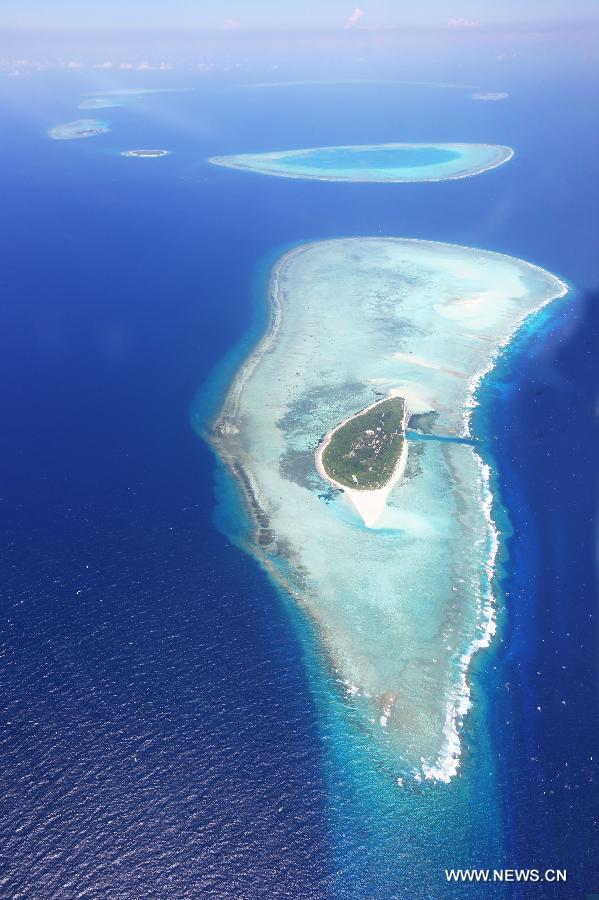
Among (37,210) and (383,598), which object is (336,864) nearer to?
(383,598)

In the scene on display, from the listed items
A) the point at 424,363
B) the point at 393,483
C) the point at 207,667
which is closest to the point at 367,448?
the point at 393,483

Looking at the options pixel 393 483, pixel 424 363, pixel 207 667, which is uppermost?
pixel 424 363

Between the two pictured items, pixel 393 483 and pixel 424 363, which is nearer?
pixel 393 483

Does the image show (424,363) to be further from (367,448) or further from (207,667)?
(207,667)

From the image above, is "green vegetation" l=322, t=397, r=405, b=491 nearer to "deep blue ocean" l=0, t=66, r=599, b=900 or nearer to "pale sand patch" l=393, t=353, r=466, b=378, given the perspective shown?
"deep blue ocean" l=0, t=66, r=599, b=900

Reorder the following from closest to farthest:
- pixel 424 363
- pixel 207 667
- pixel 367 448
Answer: pixel 207 667
pixel 367 448
pixel 424 363

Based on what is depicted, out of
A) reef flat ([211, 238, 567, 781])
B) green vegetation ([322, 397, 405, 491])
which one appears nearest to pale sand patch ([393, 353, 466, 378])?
reef flat ([211, 238, 567, 781])

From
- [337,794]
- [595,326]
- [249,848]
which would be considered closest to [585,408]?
[595,326]
